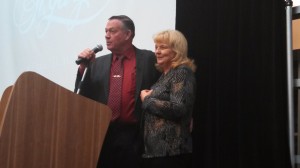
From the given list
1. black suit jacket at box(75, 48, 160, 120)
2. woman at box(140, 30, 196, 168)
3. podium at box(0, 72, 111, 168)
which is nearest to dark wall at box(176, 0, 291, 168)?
black suit jacket at box(75, 48, 160, 120)

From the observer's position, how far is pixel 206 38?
2264mm

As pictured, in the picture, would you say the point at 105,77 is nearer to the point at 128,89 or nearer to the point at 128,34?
the point at 128,89

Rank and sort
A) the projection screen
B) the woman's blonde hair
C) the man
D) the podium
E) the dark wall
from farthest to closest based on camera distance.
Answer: the projection screen, the dark wall, the man, the woman's blonde hair, the podium

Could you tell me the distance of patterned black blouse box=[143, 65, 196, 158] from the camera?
5.65 ft

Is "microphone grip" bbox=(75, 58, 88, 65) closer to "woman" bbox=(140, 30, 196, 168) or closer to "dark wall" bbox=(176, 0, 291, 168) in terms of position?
"woman" bbox=(140, 30, 196, 168)

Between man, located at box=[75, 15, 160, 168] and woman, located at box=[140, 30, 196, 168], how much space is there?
158mm

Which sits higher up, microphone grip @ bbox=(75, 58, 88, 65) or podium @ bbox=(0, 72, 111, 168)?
microphone grip @ bbox=(75, 58, 88, 65)

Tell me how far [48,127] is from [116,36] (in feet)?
2.51

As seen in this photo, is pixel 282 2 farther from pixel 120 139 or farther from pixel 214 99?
pixel 120 139

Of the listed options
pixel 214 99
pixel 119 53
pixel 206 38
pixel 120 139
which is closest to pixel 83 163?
pixel 120 139

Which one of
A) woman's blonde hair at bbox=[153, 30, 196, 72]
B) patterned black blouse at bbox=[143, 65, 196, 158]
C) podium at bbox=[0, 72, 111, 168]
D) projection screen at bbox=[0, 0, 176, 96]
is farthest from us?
projection screen at bbox=[0, 0, 176, 96]

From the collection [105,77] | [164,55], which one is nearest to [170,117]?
[164,55]

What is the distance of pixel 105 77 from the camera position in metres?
2.06

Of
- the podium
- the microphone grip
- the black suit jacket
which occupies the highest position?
the microphone grip
